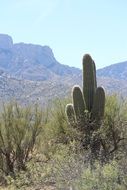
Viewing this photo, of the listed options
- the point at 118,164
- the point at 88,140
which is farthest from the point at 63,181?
the point at 88,140

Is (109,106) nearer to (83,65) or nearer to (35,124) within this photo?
(83,65)

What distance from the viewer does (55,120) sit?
20250 millimetres

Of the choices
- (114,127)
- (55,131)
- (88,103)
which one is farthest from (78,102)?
(55,131)

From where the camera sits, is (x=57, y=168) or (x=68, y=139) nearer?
(x=57, y=168)

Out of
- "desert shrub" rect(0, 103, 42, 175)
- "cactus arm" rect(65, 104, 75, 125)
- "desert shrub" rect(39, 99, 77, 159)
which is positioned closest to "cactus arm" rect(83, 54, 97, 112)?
"cactus arm" rect(65, 104, 75, 125)

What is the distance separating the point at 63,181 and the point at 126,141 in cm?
612

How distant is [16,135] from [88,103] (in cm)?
345

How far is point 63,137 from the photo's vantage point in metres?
19.8

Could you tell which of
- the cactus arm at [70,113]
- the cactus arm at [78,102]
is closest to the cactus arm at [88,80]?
the cactus arm at [78,102]

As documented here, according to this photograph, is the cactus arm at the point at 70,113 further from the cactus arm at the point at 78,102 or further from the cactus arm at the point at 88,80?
the cactus arm at the point at 88,80

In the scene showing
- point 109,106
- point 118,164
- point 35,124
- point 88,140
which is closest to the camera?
point 118,164

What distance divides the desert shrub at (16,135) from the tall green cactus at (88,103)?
8.27 ft

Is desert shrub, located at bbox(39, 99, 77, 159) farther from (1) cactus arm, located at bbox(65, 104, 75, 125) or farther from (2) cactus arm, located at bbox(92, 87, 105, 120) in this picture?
(2) cactus arm, located at bbox(92, 87, 105, 120)

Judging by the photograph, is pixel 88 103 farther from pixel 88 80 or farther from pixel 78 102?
pixel 88 80
